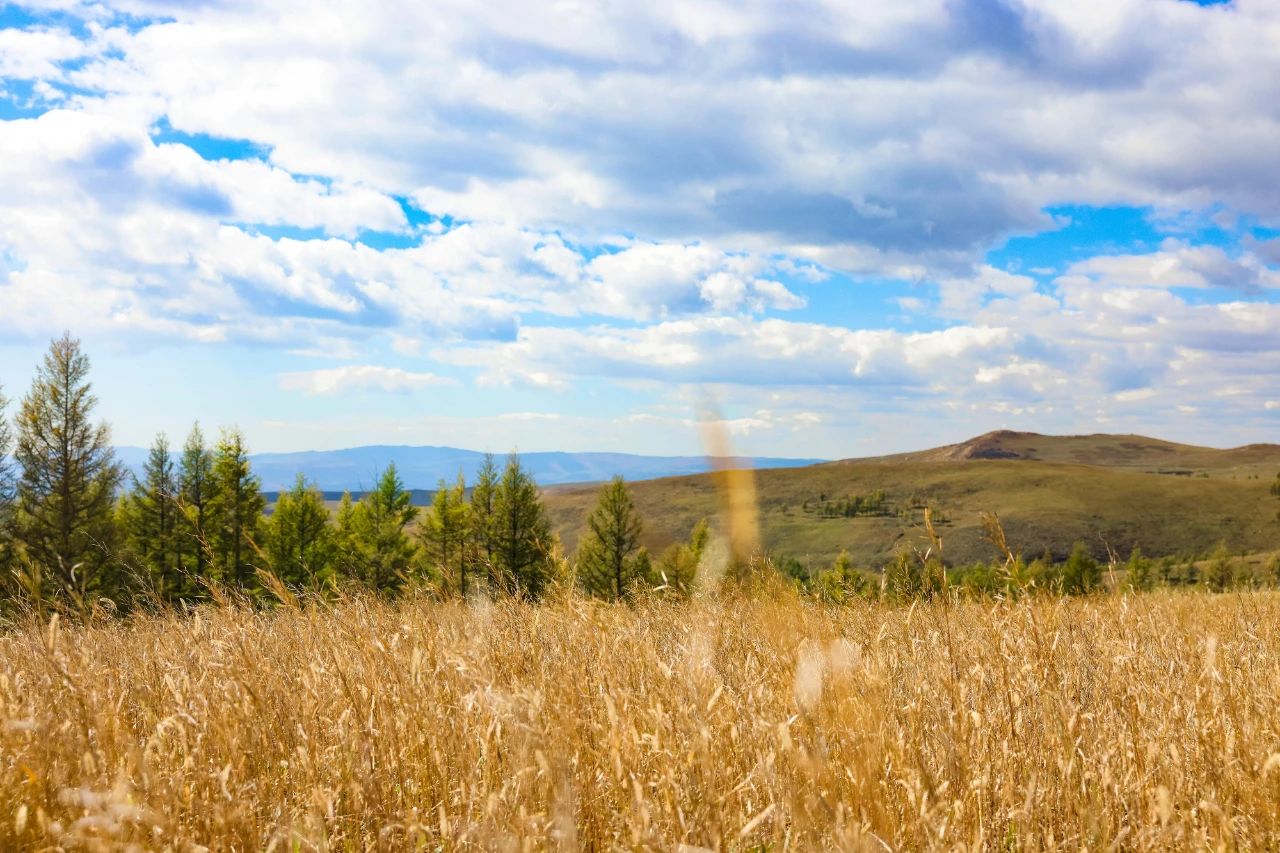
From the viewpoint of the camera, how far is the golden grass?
2.23m

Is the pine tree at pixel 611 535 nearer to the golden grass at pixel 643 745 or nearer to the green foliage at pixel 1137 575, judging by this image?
the green foliage at pixel 1137 575

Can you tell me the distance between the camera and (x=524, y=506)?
49.4 m

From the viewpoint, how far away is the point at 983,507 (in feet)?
319

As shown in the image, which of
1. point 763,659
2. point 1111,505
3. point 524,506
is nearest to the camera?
point 763,659

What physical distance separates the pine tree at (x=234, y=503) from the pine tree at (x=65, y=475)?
4799mm

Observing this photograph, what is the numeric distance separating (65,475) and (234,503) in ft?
25.2

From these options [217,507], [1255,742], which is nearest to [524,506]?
[217,507]

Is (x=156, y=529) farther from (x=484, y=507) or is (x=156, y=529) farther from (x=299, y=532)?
(x=484, y=507)

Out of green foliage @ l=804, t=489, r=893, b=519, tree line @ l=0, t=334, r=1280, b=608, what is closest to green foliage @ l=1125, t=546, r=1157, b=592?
tree line @ l=0, t=334, r=1280, b=608

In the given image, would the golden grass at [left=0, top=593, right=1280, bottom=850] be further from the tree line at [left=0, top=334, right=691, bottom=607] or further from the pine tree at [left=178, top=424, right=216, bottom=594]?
the pine tree at [left=178, top=424, right=216, bottom=594]

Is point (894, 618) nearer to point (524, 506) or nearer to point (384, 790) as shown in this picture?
point (384, 790)

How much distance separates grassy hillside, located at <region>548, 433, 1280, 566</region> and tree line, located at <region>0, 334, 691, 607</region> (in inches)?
1480

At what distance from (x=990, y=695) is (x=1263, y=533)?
425 feet

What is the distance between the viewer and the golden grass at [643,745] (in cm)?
223
